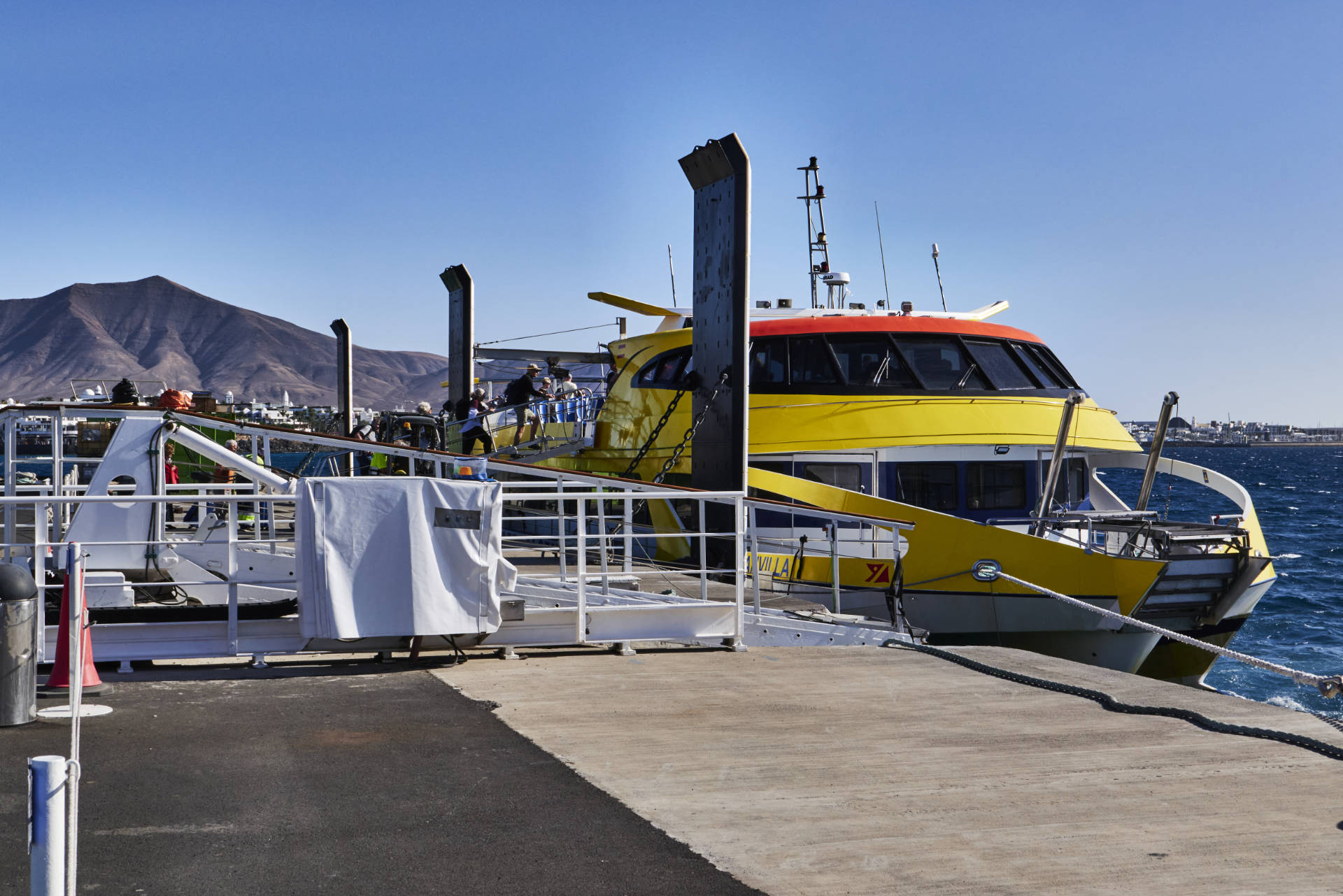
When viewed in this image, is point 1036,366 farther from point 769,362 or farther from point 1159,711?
point 1159,711

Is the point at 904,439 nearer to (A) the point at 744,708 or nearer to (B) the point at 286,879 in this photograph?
(A) the point at 744,708

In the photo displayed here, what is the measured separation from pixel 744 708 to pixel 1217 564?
6.84 meters

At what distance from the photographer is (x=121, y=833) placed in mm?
4578

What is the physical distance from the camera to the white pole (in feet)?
9.80

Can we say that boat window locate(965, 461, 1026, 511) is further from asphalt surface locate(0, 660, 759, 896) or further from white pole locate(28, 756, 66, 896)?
white pole locate(28, 756, 66, 896)

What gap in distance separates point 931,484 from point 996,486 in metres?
0.80

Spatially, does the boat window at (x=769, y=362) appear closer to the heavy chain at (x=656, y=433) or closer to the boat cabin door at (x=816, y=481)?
the heavy chain at (x=656, y=433)

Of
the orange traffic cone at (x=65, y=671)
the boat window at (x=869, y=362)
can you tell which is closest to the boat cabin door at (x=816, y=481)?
the boat window at (x=869, y=362)

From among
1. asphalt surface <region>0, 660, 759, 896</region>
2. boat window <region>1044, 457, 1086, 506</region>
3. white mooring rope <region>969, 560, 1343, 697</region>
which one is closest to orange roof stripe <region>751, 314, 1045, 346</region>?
boat window <region>1044, 457, 1086, 506</region>

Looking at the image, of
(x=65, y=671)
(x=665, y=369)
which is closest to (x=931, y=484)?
(x=665, y=369)

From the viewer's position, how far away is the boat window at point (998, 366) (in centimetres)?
1467

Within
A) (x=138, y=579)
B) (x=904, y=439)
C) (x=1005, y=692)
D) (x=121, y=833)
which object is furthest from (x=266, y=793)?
(x=904, y=439)

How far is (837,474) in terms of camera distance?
13867 mm

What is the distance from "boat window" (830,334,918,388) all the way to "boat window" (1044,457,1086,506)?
6.79 ft
